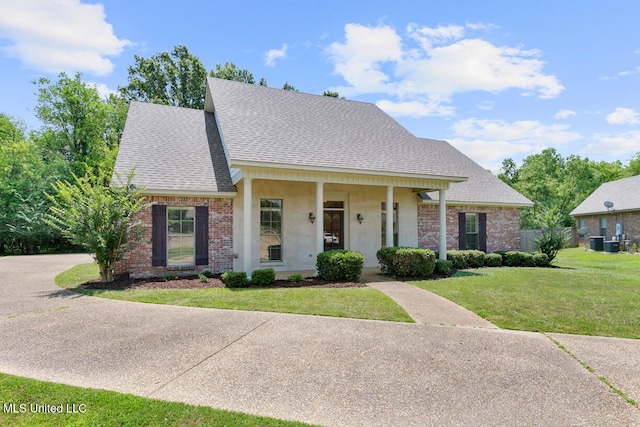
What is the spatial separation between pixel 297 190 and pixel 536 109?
1333cm

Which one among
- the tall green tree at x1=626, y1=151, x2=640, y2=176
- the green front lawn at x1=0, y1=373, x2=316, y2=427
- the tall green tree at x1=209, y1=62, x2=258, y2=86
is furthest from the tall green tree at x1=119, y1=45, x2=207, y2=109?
the tall green tree at x1=626, y1=151, x2=640, y2=176

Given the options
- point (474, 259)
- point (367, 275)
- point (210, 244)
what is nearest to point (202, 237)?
point (210, 244)

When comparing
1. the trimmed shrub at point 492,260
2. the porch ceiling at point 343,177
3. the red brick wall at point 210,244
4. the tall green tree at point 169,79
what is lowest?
the trimmed shrub at point 492,260

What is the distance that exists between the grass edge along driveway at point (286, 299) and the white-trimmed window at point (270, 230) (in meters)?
3.22

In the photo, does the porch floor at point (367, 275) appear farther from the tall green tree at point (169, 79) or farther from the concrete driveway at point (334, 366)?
the tall green tree at point (169, 79)

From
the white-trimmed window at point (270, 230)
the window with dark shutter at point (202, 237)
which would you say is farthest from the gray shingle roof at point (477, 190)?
the window with dark shutter at point (202, 237)

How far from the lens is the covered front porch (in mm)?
10180

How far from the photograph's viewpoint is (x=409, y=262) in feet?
33.6

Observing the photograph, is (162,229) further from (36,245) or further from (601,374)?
(36,245)

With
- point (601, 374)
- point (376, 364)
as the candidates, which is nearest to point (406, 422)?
point (376, 364)

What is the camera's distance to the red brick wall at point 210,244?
9906 millimetres

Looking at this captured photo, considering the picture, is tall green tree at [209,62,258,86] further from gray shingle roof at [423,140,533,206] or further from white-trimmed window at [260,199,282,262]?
white-trimmed window at [260,199,282,262]

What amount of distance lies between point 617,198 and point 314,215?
2575 centimetres

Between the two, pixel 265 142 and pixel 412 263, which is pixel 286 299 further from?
pixel 265 142
